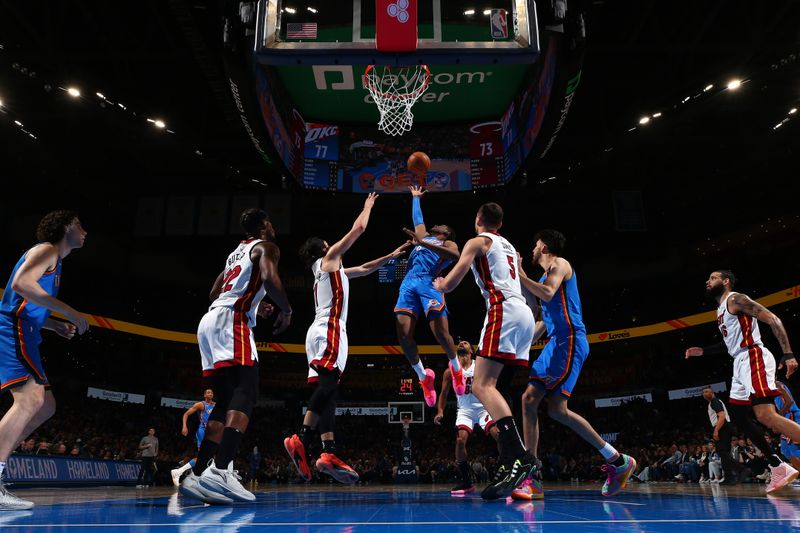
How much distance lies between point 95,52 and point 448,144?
25.8 ft

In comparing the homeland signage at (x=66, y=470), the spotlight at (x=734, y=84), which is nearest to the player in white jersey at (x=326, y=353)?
the homeland signage at (x=66, y=470)

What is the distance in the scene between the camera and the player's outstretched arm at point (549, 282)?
15.7 feet

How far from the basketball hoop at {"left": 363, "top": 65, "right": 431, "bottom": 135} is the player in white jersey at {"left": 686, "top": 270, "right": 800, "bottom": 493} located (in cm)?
526

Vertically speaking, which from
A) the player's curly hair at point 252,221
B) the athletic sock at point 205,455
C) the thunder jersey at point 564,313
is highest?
the player's curly hair at point 252,221

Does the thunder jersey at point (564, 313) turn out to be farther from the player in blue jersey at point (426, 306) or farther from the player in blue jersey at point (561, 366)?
the player in blue jersey at point (426, 306)

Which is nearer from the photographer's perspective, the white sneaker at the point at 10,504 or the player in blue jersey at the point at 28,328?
the white sneaker at the point at 10,504

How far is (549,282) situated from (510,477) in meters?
1.74

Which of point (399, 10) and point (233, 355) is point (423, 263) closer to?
point (399, 10)

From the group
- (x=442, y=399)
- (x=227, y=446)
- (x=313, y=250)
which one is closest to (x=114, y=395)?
(x=442, y=399)

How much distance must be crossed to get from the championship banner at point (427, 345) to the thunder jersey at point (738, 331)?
592 inches

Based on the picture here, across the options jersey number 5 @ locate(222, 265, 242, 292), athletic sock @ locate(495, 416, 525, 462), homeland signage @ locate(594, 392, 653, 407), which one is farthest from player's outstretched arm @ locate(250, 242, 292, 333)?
homeland signage @ locate(594, 392, 653, 407)

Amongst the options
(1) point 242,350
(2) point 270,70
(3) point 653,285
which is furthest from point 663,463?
(1) point 242,350

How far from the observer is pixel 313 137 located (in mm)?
13961

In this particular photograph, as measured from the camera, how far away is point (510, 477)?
393cm
